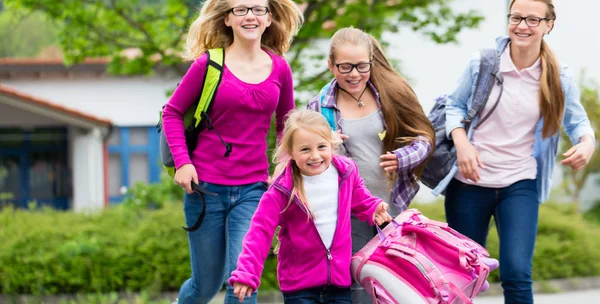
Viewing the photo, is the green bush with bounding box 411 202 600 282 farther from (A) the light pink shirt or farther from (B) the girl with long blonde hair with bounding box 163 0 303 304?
(B) the girl with long blonde hair with bounding box 163 0 303 304

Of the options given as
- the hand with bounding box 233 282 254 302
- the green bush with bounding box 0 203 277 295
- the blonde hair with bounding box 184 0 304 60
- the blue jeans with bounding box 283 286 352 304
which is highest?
the blonde hair with bounding box 184 0 304 60

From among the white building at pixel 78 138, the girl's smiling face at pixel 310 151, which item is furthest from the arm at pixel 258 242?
the white building at pixel 78 138

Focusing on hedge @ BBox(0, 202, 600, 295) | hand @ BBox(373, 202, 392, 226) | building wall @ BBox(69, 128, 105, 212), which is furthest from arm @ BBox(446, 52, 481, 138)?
building wall @ BBox(69, 128, 105, 212)

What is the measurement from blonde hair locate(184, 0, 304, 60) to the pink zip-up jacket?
36.0 inches

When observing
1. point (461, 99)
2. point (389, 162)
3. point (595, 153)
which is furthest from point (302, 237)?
point (595, 153)

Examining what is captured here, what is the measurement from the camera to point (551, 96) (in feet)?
14.8

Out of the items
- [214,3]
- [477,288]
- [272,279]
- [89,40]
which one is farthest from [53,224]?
[477,288]

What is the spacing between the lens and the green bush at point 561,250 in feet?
30.8

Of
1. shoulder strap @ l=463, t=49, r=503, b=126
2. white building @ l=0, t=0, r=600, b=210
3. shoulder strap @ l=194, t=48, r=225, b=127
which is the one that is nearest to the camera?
shoulder strap @ l=194, t=48, r=225, b=127

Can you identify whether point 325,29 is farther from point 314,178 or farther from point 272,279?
point 314,178

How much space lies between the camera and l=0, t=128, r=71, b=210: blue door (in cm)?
2286

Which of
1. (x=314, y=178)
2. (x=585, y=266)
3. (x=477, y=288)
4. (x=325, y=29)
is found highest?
(x=325, y=29)

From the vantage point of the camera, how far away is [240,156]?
13.9 ft

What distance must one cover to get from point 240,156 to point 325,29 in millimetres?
5821
